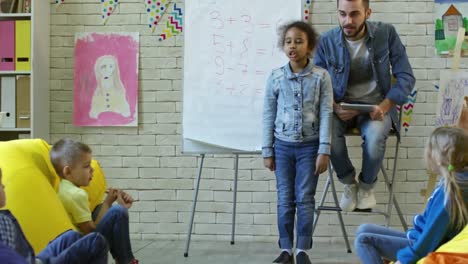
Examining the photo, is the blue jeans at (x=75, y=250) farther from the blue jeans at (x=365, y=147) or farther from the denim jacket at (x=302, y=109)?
the blue jeans at (x=365, y=147)

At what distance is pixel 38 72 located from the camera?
142 inches

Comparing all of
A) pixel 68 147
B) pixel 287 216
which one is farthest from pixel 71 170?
pixel 287 216

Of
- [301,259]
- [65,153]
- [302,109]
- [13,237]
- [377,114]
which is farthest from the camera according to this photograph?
[377,114]

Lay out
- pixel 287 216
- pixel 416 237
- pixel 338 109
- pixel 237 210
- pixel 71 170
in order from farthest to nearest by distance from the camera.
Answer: pixel 237 210 → pixel 338 109 → pixel 287 216 → pixel 71 170 → pixel 416 237

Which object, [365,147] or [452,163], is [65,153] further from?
[365,147]

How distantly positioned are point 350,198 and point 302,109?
540mm

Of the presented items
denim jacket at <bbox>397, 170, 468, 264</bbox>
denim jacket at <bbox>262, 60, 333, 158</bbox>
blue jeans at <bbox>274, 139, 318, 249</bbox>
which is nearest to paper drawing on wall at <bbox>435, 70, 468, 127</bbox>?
denim jacket at <bbox>262, 60, 333, 158</bbox>

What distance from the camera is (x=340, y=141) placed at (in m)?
2.82

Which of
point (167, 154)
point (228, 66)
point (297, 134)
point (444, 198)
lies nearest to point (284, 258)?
point (297, 134)

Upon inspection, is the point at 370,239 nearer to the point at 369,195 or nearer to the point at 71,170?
the point at 369,195

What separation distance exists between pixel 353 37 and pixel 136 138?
154cm

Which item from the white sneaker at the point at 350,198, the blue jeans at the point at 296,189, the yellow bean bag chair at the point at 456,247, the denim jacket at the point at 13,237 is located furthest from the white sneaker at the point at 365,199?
the denim jacket at the point at 13,237

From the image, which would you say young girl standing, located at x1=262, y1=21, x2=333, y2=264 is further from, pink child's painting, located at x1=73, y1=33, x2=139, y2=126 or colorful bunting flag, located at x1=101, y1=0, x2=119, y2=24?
colorful bunting flag, located at x1=101, y1=0, x2=119, y2=24

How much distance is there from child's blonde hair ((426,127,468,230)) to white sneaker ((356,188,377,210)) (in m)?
0.92
